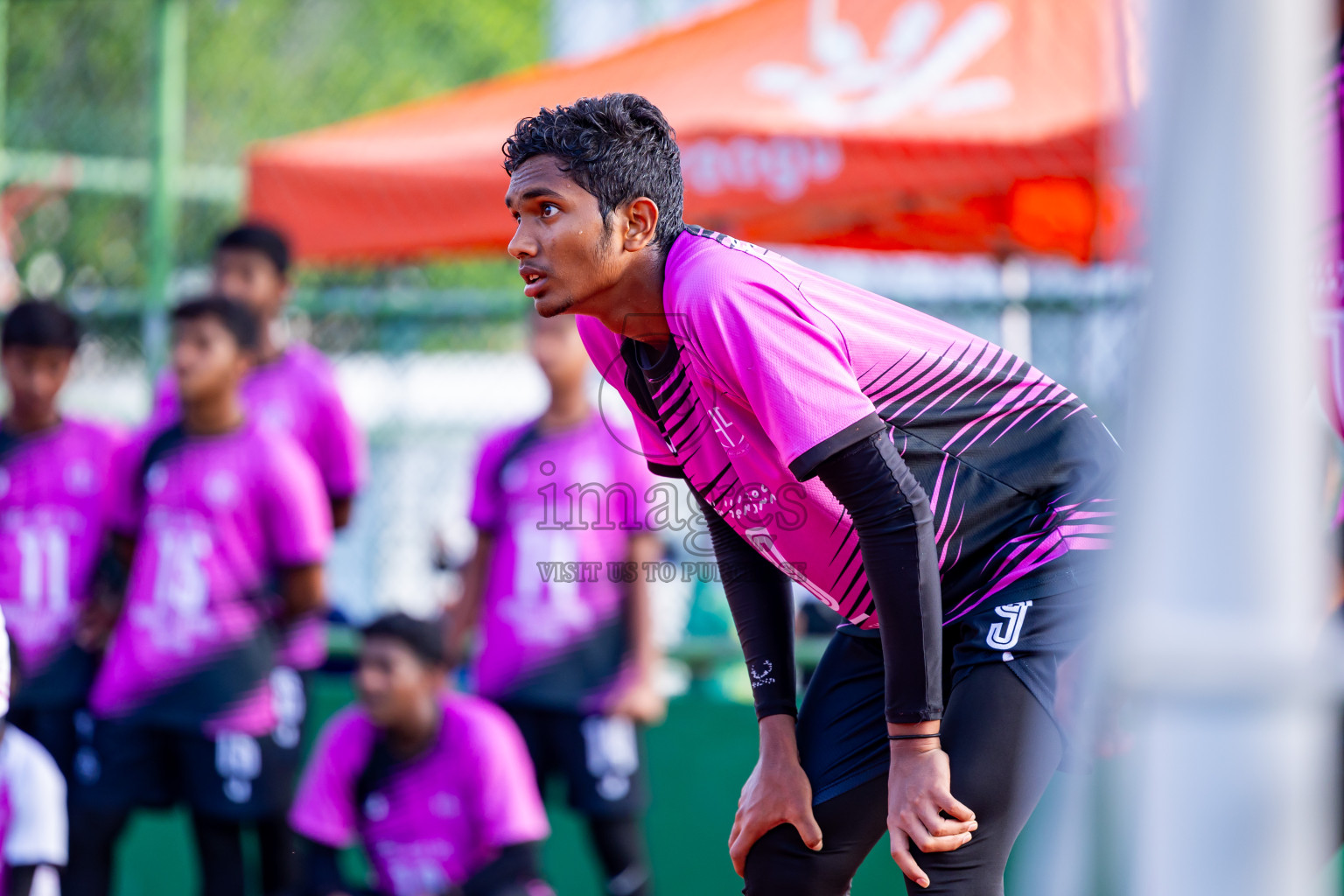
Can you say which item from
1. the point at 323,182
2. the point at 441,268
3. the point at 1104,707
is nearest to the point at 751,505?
the point at 1104,707

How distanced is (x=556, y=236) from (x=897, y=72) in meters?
3.42

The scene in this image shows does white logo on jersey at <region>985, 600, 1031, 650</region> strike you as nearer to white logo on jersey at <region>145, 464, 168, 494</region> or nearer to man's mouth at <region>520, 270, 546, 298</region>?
man's mouth at <region>520, 270, 546, 298</region>

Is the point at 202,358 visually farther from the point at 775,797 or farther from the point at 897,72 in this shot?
the point at 775,797

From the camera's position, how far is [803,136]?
4.84 metres

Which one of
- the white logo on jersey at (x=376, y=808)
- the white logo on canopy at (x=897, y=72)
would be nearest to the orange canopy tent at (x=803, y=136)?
the white logo on canopy at (x=897, y=72)

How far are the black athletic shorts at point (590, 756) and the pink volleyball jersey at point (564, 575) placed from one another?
6 centimetres

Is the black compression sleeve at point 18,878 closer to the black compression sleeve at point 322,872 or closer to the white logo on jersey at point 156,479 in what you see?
the black compression sleeve at point 322,872

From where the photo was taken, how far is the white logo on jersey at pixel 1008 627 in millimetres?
2080

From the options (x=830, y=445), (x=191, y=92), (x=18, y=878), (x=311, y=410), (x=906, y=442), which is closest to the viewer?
(x=830, y=445)

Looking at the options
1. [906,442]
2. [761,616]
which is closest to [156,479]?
[761,616]

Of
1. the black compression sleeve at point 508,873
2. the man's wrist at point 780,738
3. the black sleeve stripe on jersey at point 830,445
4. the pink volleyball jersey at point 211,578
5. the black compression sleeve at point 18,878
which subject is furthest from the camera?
the pink volleyball jersey at point 211,578

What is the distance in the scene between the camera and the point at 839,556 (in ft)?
6.97

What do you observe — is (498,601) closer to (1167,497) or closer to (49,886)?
(49,886)

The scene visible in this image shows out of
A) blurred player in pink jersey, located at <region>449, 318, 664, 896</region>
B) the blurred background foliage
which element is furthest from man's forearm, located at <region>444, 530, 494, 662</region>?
the blurred background foliage
